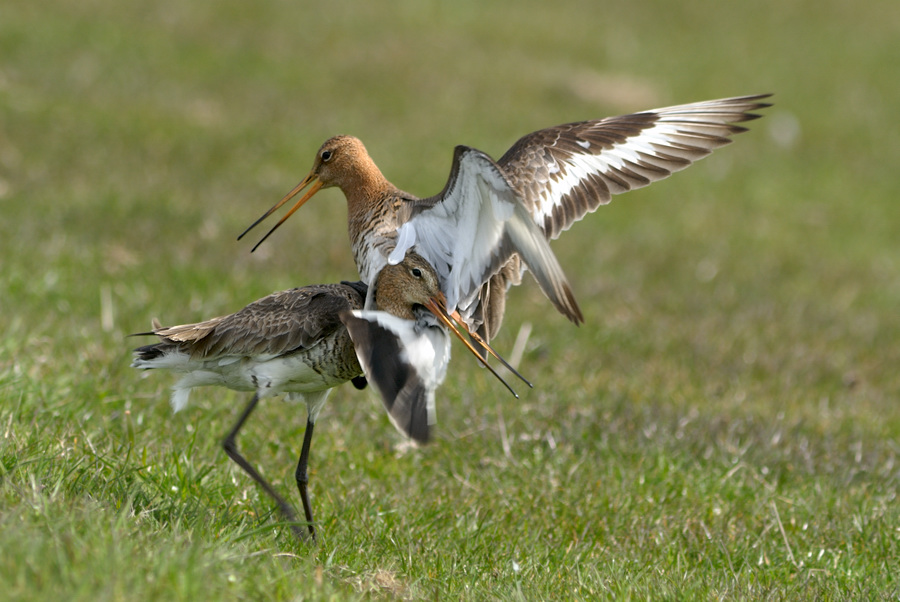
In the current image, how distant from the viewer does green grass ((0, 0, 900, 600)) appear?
13.5 feet

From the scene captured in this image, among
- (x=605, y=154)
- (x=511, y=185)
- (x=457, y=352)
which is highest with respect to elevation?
(x=605, y=154)

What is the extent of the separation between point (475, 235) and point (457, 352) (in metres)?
3.02

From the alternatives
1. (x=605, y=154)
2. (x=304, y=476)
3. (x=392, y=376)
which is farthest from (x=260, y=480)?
(x=605, y=154)

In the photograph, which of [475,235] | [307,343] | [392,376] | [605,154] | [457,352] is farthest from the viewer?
[457,352]

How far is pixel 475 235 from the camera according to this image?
4617 mm

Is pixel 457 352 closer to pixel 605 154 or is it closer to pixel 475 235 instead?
pixel 605 154

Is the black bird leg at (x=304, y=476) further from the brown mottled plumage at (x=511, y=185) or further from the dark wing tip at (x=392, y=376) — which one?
the brown mottled plumage at (x=511, y=185)

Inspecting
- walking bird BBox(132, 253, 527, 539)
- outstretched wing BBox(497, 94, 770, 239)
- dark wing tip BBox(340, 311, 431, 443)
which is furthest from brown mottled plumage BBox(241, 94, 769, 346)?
dark wing tip BBox(340, 311, 431, 443)

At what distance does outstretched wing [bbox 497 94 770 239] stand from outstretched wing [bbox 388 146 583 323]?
86cm

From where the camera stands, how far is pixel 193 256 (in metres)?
8.80

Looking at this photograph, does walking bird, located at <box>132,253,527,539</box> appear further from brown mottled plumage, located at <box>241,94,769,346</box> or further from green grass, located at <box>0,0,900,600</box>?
green grass, located at <box>0,0,900,600</box>

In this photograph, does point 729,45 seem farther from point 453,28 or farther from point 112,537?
point 112,537

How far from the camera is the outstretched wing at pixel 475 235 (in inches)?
167

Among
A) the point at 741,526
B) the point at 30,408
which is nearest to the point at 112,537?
the point at 30,408
